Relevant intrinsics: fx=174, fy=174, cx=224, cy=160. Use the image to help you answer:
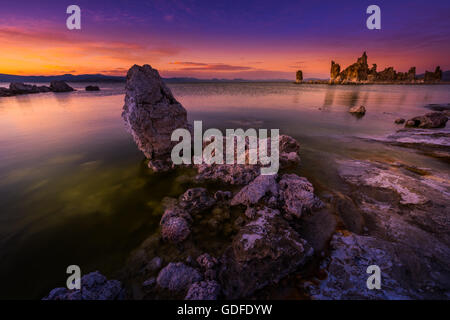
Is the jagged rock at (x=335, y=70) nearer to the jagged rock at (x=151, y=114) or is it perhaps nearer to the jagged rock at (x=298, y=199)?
the jagged rock at (x=151, y=114)

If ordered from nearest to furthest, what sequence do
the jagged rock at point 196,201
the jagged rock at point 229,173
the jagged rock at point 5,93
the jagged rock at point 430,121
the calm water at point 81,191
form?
the calm water at point 81,191 < the jagged rock at point 196,201 < the jagged rock at point 229,173 < the jagged rock at point 430,121 < the jagged rock at point 5,93

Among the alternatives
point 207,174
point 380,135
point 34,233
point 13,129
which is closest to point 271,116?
point 380,135

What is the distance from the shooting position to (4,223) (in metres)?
→ 6.30

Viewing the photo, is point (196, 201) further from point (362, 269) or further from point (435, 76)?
point (435, 76)

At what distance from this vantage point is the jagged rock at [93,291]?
3.75 metres

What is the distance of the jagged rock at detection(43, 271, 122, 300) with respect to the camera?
375cm

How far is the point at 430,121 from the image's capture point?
18.3 meters

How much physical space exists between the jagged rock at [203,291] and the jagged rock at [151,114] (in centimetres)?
722

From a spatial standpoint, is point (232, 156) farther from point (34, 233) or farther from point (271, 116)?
point (271, 116)

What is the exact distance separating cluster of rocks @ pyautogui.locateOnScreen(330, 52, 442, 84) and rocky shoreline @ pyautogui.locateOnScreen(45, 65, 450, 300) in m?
209

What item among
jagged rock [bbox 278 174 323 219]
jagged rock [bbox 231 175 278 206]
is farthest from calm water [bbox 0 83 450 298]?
jagged rock [bbox 231 175 278 206]

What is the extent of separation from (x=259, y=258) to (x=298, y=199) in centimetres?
312

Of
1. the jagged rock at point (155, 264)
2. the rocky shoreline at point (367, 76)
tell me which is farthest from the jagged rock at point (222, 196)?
the rocky shoreline at point (367, 76)

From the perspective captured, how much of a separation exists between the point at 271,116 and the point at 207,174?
774 inches
